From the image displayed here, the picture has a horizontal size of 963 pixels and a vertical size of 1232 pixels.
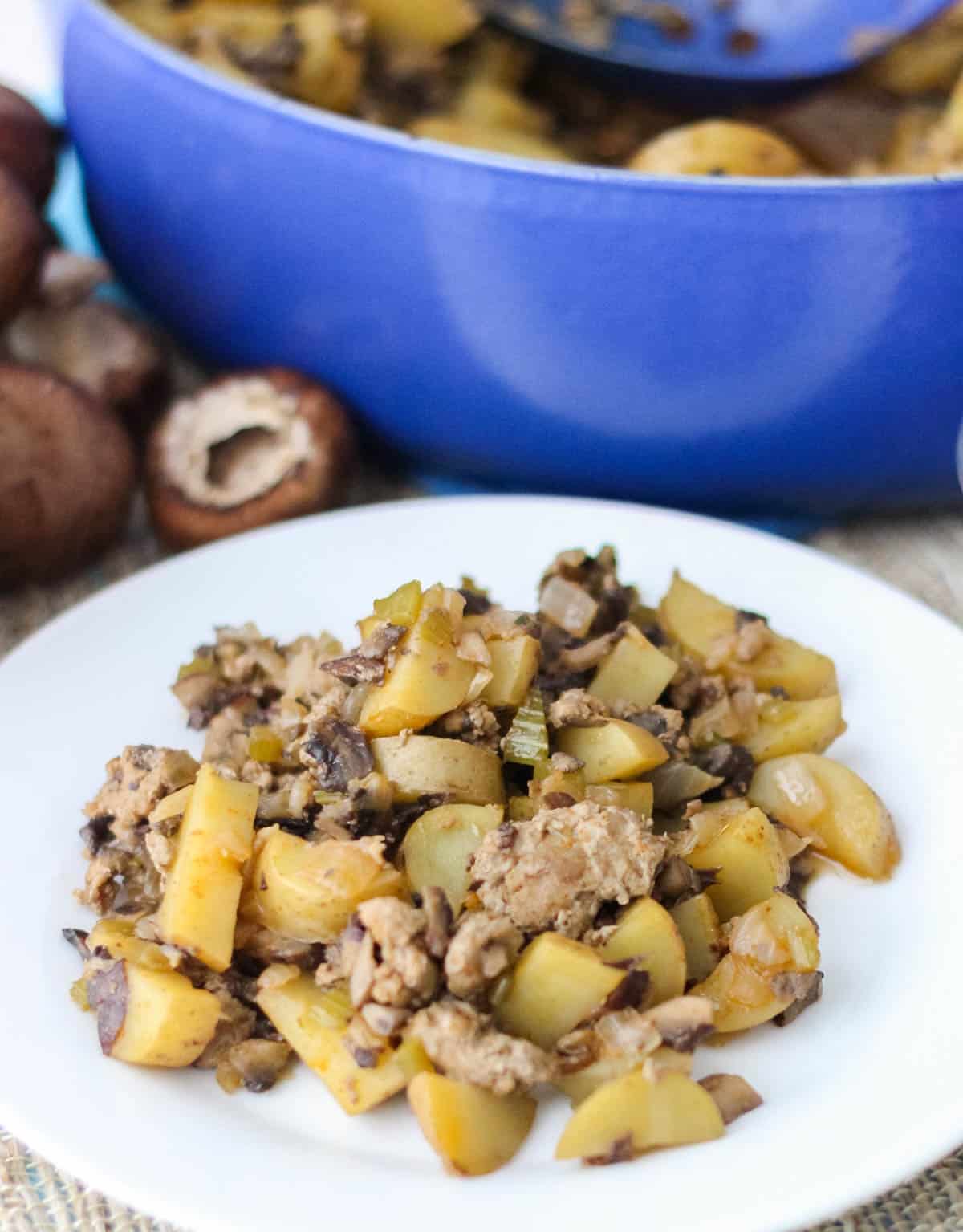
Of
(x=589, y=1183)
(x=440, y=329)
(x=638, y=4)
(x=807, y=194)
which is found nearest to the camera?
(x=589, y=1183)

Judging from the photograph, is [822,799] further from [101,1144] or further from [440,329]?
[440,329]

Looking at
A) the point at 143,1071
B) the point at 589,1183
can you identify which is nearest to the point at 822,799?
the point at 589,1183

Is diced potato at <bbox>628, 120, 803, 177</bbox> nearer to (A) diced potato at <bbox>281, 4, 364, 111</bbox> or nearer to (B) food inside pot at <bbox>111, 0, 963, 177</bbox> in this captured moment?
(B) food inside pot at <bbox>111, 0, 963, 177</bbox>

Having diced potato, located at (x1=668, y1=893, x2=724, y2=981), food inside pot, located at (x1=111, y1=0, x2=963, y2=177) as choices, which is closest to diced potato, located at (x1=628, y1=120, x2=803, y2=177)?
food inside pot, located at (x1=111, y1=0, x2=963, y2=177)

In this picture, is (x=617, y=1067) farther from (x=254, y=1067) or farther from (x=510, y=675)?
(x=510, y=675)

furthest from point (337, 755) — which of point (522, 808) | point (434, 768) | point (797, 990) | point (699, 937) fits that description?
point (797, 990)

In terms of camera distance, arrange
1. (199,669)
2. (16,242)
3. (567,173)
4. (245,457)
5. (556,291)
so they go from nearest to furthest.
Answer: (199,669) < (567,173) < (556,291) < (16,242) < (245,457)

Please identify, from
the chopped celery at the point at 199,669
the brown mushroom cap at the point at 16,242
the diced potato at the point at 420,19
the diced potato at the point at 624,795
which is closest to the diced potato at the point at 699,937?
the diced potato at the point at 624,795
